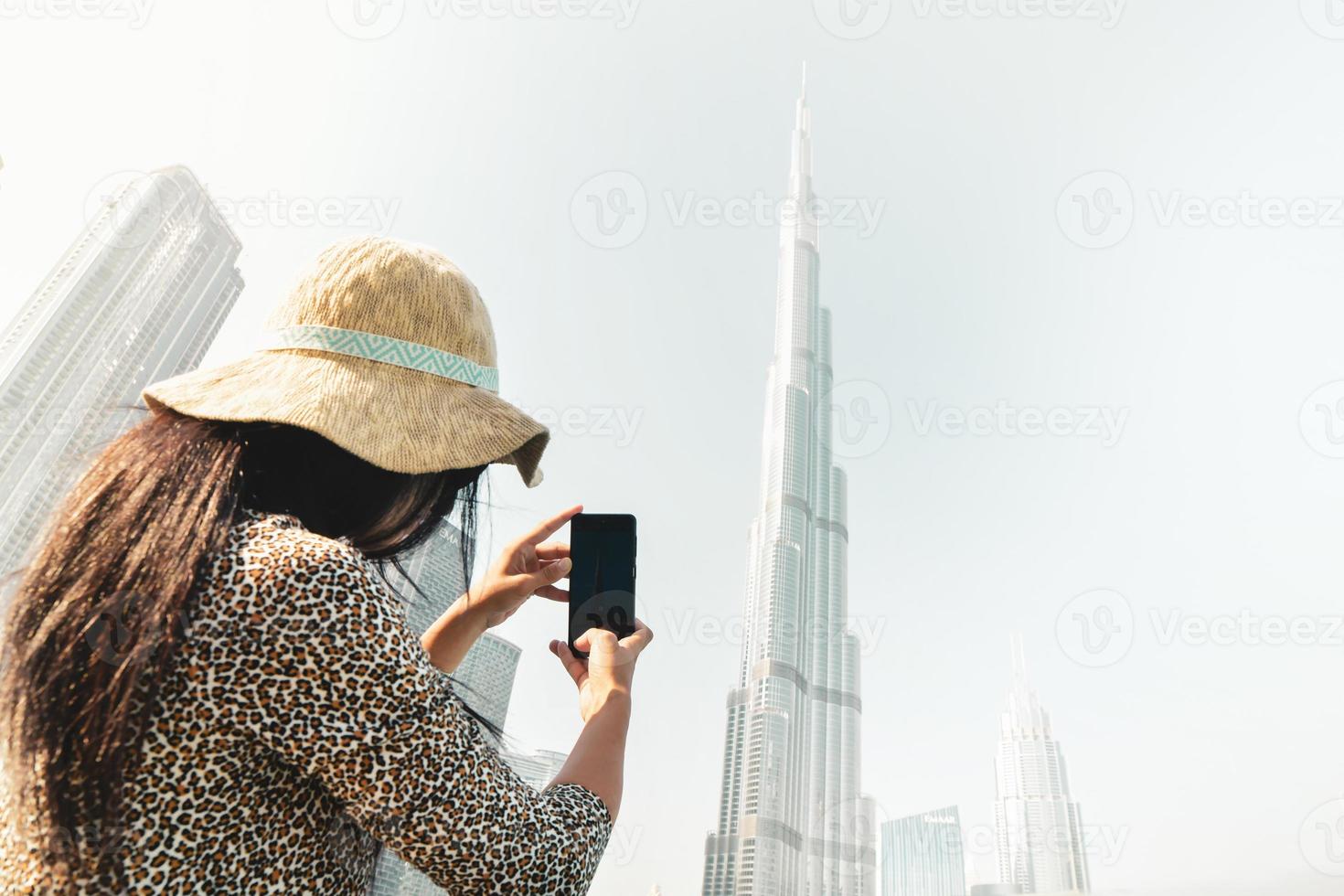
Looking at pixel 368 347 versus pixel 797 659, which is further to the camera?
pixel 797 659

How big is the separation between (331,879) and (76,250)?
7303 centimetres

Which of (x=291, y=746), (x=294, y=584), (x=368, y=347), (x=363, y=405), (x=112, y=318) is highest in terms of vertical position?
(x=112, y=318)

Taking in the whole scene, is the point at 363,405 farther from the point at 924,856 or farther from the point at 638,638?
the point at 924,856

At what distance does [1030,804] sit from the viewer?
123 metres

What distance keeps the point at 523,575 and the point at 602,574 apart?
172 mm

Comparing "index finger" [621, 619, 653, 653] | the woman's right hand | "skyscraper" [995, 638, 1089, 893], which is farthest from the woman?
"skyscraper" [995, 638, 1089, 893]

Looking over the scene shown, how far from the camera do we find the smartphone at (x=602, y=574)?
1.47 metres

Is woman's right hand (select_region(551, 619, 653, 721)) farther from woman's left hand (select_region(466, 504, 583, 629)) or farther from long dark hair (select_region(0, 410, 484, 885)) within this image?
long dark hair (select_region(0, 410, 484, 885))

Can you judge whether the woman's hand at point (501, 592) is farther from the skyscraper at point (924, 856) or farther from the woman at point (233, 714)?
the skyscraper at point (924, 856)

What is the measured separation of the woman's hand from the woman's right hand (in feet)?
0.79

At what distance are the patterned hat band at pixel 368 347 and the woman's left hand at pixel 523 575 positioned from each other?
47 cm

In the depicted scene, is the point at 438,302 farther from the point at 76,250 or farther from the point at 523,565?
the point at 76,250

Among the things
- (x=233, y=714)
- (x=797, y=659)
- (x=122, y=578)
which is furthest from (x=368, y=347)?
(x=797, y=659)

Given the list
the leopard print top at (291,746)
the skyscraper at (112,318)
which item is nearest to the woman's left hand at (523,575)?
the leopard print top at (291,746)
